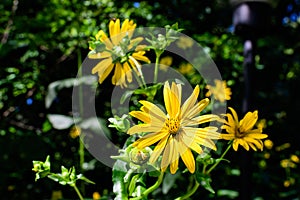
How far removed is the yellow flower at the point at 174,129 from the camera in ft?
2.02

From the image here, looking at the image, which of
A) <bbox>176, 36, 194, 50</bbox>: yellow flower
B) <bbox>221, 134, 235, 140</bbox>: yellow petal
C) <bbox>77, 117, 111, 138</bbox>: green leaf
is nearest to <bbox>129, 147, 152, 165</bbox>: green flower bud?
<bbox>221, 134, 235, 140</bbox>: yellow petal

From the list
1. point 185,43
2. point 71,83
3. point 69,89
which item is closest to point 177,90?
point 71,83

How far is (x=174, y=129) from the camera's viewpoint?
0.64 meters

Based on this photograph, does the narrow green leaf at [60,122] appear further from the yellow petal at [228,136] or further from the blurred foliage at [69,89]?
the yellow petal at [228,136]

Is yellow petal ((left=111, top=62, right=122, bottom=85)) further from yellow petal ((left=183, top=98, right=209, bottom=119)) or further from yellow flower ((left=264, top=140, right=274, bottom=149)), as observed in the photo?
yellow flower ((left=264, top=140, right=274, bottom=149))

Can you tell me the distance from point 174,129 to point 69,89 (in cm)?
113

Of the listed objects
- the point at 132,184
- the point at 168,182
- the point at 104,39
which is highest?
the point at 104,39

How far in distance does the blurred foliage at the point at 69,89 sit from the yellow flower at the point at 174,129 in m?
0.70

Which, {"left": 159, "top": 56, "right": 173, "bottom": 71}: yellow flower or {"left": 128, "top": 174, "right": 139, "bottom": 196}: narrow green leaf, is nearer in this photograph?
{"left": 128, "top": 174, "right": 139, "bottom": 196}: narrow green leaf

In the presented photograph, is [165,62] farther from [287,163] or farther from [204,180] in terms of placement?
[287,163]

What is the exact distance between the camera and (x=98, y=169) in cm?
145

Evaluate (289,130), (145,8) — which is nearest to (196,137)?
(145,8)

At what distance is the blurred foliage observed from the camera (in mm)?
1479

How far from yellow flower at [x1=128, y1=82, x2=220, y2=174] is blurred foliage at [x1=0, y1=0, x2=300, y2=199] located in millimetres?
705
